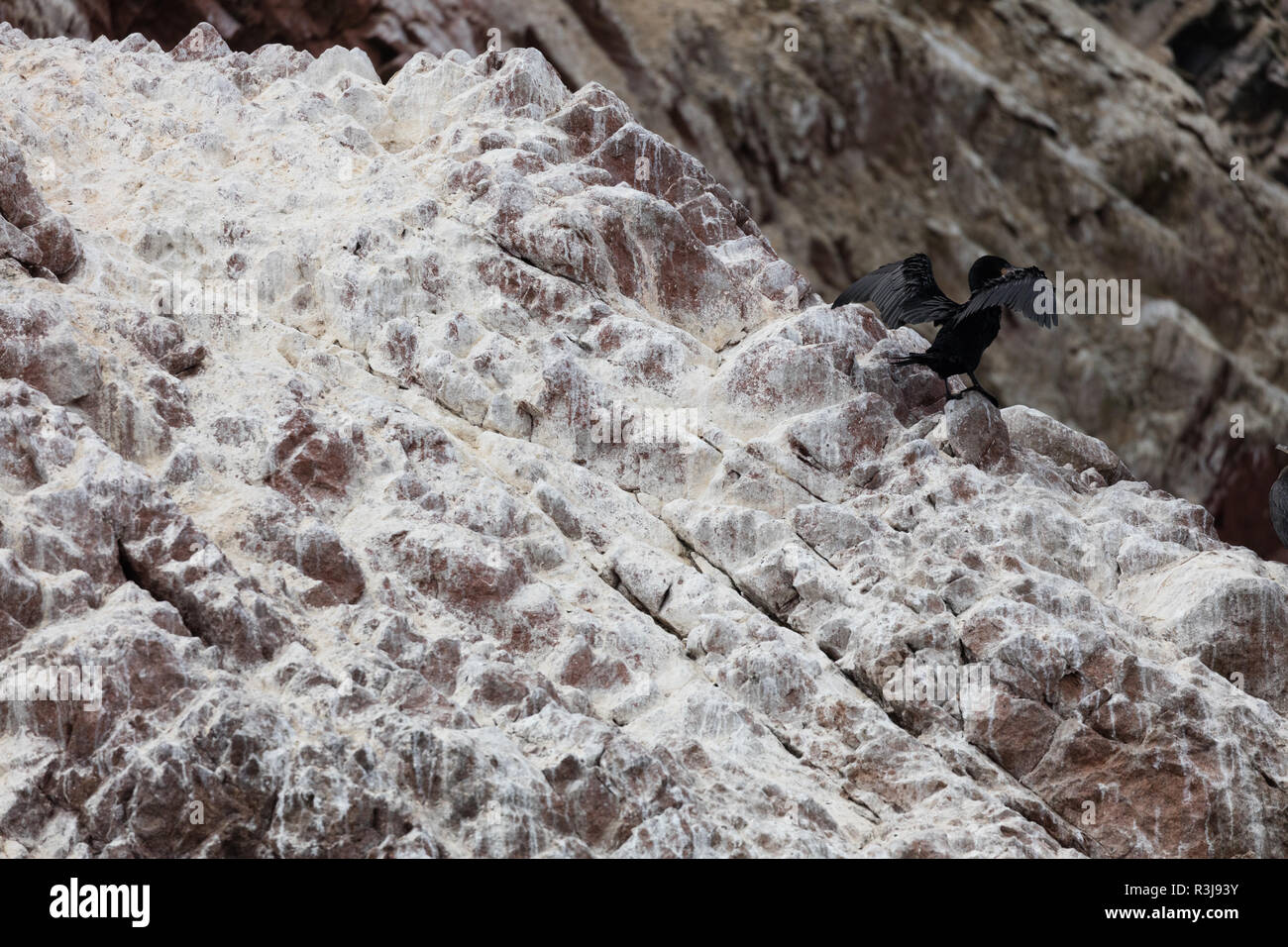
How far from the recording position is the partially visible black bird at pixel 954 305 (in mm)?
18125

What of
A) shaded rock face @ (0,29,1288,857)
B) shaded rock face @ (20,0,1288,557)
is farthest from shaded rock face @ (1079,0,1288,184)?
shaded rock face @ (0,29,1288,857)

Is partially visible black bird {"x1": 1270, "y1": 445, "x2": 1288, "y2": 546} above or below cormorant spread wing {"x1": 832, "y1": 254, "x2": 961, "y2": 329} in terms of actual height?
below

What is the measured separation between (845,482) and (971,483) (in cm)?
148

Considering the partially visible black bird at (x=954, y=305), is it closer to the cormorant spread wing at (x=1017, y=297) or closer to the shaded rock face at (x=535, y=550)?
the cormorant spread wing at (x=1017, y=297)

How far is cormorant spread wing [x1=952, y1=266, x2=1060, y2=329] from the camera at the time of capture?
17906 millimetres

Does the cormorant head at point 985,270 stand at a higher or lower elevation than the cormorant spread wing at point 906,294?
higher

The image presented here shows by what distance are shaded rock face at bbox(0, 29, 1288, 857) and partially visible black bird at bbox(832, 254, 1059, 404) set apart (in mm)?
469

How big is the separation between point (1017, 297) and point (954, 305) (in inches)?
42.3

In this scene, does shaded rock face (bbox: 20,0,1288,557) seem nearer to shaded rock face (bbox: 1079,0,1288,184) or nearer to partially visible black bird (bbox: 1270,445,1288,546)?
shaded rock face (bbox: 1079,0,1288,184)

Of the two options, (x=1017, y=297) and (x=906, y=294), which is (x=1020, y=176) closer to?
(x=906, y=294)

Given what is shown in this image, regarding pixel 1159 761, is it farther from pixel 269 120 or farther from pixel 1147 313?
pixel 1147 313

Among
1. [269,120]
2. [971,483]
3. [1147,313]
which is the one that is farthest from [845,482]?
[1147,313]

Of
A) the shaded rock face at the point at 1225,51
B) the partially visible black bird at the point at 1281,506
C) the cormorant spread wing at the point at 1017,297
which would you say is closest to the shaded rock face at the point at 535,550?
the partially visible black bird at the point at 1281,506

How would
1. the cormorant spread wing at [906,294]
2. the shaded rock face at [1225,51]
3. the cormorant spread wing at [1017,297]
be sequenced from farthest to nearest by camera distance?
the shaded rock face at [1225,51], the cormorant spread wing at [906,294], the cormorant spread wing at [1017,297]
